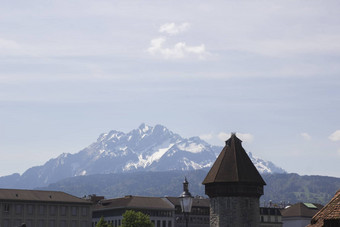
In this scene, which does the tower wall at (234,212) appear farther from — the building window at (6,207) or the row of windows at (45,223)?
the building window at (6,207)

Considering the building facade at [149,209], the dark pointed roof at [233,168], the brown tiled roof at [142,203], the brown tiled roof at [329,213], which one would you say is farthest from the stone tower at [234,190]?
the brown tiled roof at [142,203]

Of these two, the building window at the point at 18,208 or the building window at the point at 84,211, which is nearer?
the building window at the point at 18,208

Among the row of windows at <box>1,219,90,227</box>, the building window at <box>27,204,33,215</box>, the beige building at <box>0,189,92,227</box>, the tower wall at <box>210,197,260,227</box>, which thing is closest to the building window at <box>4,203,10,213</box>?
the beige building at <box>0,189,92,227</box>

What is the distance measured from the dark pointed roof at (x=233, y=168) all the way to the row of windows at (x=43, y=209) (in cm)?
7819

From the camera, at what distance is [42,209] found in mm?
161375

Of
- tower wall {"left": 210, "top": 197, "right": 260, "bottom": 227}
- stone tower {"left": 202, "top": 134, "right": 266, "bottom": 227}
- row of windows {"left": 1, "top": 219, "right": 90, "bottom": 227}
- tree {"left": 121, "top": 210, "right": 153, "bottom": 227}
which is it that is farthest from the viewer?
row of windows {"left": 1, "top": 219, "right": 90, "bottom": 227}

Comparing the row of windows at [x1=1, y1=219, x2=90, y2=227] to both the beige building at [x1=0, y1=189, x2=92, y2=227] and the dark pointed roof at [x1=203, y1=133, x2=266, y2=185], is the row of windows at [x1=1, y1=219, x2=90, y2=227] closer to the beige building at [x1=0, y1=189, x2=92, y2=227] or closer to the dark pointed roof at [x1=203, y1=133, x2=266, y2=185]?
the beige building at [x1=0, y1=189, x2=92, y2=227]

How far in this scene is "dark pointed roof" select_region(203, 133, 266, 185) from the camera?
88062 millimetres

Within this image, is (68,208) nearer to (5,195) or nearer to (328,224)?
(5,195)

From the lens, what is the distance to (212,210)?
85.9 metres

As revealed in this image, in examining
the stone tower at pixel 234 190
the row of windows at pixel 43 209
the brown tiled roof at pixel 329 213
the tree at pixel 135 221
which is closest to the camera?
the brown tiled roof at pixel 329 213

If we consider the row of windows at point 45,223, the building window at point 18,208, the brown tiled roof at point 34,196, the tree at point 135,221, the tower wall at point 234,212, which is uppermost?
the brown tiled roof at point 34,196

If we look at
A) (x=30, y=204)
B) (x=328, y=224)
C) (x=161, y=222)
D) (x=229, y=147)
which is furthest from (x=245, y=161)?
(x=161, y=222)

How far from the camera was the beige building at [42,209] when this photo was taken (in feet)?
514
